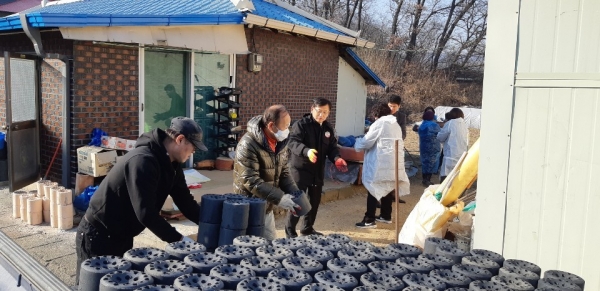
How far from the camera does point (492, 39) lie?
378cm

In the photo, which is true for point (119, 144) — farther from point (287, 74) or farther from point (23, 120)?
point (287, 74)

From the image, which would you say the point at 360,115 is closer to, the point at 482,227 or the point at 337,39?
the point at 337,39

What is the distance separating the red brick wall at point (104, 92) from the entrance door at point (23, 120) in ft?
2.36

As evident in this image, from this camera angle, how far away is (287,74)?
10.6m

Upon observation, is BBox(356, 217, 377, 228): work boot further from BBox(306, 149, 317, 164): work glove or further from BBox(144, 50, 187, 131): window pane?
BBox(144, 50, 187, 131): window pane

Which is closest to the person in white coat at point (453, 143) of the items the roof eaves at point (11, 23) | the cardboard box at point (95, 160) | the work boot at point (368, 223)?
the work boot at point (368, 223)

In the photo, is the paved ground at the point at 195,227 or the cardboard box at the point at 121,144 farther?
the cardboard box at the point at 121,144

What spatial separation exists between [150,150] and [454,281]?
6.29 feet

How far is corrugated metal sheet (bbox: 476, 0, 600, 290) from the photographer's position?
10.7 ft

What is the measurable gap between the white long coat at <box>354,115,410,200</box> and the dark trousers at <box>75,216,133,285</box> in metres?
4.23

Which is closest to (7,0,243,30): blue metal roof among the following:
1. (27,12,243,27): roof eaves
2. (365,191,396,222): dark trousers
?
(27,12,243,27): roof eaves

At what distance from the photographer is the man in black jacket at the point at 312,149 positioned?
5.86 metres

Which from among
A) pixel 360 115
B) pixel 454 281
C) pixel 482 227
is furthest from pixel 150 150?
pixel 360 115

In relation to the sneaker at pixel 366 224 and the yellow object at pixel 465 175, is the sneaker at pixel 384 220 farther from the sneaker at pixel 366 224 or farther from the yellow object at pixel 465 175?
the yellow object at pixel 465 175
